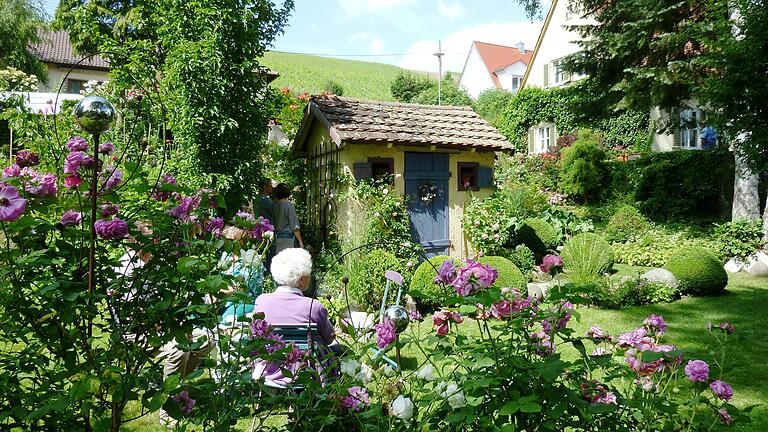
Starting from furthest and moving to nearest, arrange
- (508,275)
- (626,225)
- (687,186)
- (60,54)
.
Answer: (60,54), (687,186), (626,225), (508,275)

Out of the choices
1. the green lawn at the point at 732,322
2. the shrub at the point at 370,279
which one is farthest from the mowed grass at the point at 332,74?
the green lawn at the point at 732,322

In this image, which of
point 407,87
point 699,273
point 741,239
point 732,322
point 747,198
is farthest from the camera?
point 407,87

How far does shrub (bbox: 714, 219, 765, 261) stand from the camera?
10.4 metres

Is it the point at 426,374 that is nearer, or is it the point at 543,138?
the point at 426,374

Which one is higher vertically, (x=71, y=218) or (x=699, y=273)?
(x=71, y=218)

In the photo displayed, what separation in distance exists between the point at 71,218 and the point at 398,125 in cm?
789

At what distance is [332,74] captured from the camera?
167 feet

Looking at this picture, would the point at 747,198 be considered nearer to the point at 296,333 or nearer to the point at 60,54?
the point at 296,333

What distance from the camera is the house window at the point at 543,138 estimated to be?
21.9m

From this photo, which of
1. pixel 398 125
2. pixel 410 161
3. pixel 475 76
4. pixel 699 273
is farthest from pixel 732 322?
pixel 475 76

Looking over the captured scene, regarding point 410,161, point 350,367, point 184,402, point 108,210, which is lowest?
point 184,402

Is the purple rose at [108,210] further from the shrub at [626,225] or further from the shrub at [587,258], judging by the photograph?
the shrub at [626,225]

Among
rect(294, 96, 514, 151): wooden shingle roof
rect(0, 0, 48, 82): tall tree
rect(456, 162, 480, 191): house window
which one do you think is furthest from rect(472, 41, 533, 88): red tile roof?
rect(456, 162, 480, 191): house window

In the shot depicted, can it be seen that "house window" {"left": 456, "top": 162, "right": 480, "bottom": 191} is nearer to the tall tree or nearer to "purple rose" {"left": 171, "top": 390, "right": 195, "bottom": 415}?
"purple rose" {"left": 171, "top": 390, "right": 195, "bottom": 415}
